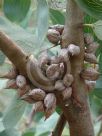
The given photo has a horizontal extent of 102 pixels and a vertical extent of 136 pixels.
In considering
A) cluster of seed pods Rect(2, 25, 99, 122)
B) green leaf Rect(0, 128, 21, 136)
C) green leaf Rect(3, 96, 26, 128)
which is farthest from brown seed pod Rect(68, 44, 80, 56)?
green leaf Rect(0, 128, 21, 136)

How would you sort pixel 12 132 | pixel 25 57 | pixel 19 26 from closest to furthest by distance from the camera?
pixel 25 57 → pixel 19 26 → pixel 12 132

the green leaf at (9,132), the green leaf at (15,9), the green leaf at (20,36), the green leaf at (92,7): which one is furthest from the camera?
the green leaf at (9,132)

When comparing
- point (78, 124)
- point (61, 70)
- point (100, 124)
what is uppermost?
point (61, 70)

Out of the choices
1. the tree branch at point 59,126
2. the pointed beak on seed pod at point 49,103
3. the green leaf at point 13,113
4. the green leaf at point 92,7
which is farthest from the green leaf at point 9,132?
the green leaf at point 92,7

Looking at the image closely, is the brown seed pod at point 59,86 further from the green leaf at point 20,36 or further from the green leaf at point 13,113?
the green leaf at point 13,113

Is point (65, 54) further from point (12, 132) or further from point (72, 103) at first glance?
point (12, 132)

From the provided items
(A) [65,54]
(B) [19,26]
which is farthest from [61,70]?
(B) [19,26]

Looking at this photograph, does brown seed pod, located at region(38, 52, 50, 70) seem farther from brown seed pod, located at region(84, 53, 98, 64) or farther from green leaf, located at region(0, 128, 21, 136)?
green leaf, located at region(0, 128, 21, 136)
